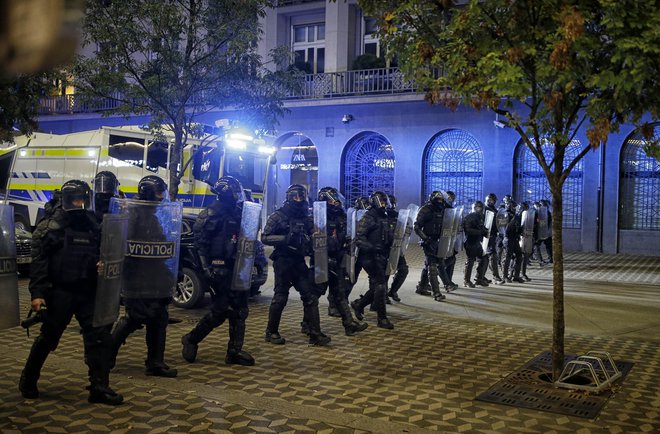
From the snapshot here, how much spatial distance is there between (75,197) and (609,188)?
1894 centimetres

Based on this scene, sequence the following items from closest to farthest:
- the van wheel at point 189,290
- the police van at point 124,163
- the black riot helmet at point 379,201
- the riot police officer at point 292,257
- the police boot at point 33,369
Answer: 1. the police boot at point 33,369
2. the riot police officer at point 292,257
3. the black riot helmet at point 379,201
4. the van wheel at point 189,290
5. the police van at point 124,163

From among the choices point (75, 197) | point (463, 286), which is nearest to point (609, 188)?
point (463, 286)

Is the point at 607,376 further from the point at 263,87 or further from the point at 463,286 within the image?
the point at 263,87

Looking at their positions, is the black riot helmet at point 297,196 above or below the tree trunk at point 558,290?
above

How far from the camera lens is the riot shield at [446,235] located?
11750mm

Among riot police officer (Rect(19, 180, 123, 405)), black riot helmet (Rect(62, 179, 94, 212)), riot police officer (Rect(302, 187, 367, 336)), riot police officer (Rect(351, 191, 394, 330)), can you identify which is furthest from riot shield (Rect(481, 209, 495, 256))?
black riot helmet (Rect(62, 179, 94, 212))

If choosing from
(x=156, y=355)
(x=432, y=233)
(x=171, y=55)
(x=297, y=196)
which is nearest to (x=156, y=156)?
(x=171, y=55)

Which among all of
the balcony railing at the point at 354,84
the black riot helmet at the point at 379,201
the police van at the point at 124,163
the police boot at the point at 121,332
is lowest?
the police boot at the point at 121,332

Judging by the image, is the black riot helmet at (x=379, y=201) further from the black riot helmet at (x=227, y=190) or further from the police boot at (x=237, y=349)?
the police boot at (x=237, y=349)

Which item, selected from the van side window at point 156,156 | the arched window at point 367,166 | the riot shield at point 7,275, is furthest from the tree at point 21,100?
the arched window at point 367,166

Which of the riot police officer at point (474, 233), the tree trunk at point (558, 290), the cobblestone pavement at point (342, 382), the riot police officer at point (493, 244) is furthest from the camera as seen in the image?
the riot police officer at point (493, 244)

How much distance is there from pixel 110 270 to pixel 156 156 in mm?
11867

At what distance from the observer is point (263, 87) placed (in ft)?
41.7

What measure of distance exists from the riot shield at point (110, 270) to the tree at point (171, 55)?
20.1ft
